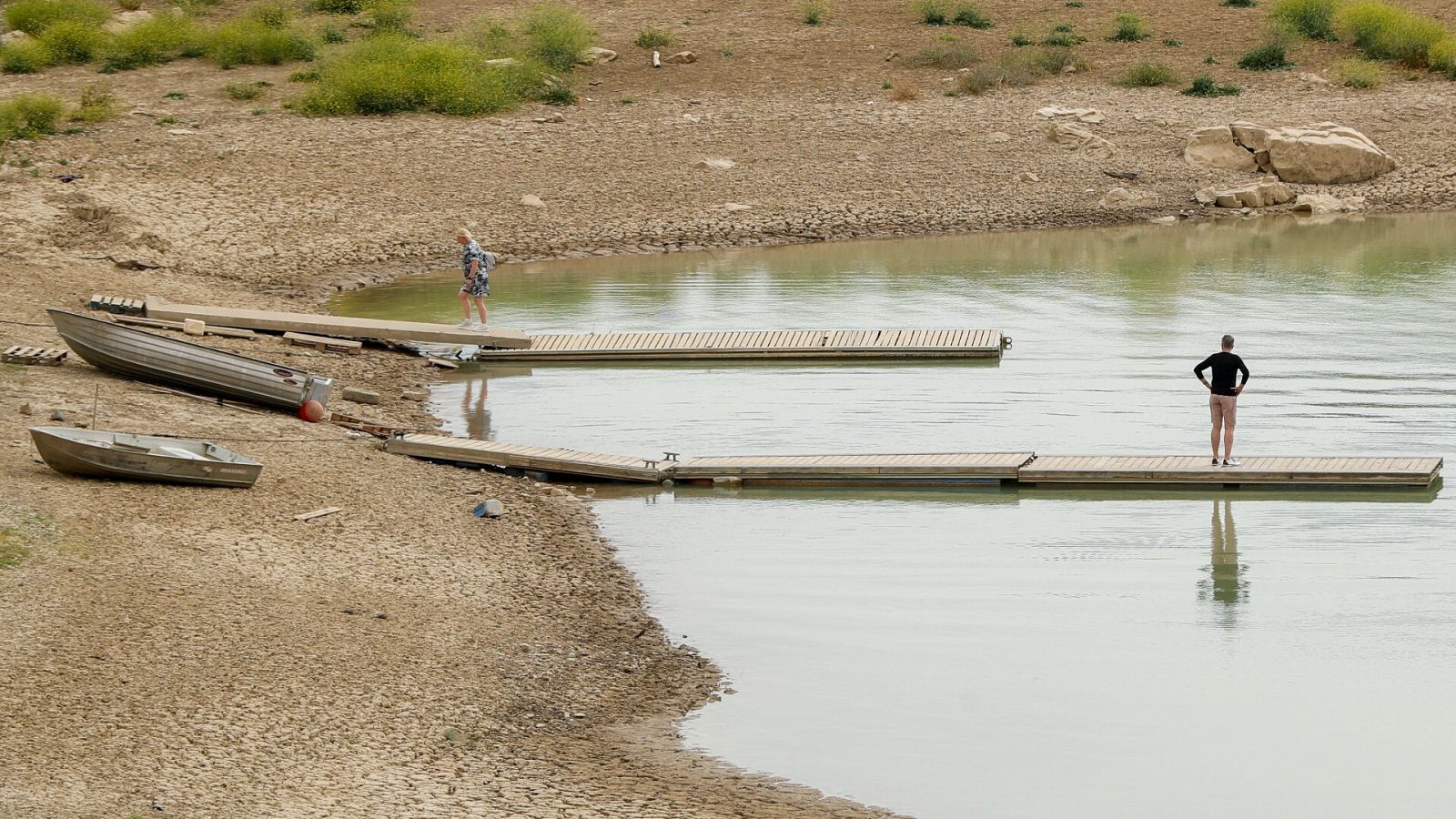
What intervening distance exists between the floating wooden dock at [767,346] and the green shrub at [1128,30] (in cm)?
2618

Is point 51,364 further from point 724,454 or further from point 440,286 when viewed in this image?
point 440,286

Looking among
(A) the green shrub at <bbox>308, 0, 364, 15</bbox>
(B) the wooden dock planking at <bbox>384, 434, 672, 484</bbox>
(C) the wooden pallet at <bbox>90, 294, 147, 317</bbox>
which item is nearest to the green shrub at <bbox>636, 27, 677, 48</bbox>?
(A) the green shrub at <bbox>308, 0, 364, 15</bbox>

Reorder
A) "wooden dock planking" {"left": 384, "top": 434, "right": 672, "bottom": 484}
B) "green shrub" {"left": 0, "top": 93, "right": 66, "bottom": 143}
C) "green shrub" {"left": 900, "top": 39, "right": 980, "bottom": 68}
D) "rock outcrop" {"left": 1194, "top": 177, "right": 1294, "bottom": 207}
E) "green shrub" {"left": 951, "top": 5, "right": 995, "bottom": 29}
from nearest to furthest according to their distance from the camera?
"wooden dock planking" {"left": 384, "top": 434, "right": 672, "bottom": 484} → "green shrub" {"left": 0, "top": 93, "right": 66, "bottom": 143} → "rock outcrop" {"left": 1194, "top": 177, "right": 1294, "bottom": 207} → "green shrub" {"left": 900, "top": 39, "right": 980, "bottom": 68} → "green shrub" {"left": 951, "top": 5, "right": 995, "bottom": 29}

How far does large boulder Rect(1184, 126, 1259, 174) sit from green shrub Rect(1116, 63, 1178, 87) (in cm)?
447

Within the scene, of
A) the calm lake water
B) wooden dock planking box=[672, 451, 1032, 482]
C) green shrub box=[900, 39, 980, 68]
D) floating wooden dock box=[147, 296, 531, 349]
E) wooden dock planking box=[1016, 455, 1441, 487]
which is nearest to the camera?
the calm lake water

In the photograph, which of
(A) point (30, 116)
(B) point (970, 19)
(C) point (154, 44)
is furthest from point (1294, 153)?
(C) point (154, 44)

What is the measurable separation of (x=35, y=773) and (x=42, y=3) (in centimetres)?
4403

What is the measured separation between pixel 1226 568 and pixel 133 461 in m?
10.4

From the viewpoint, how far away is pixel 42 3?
48938 mm

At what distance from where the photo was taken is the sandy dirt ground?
11.1 m

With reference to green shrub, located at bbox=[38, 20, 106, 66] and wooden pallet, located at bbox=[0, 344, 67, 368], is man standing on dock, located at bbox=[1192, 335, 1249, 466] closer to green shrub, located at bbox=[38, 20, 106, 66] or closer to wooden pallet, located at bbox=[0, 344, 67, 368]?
wooden pallet, located at bbox=[0, 344, 67, 368]

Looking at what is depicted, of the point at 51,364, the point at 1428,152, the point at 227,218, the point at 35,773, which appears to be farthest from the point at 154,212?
the point at 1428,152

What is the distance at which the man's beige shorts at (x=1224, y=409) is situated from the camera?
18.2m

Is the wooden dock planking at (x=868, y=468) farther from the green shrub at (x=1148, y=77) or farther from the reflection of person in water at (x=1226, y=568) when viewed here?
the green shrub at (x=1148, y=77)
